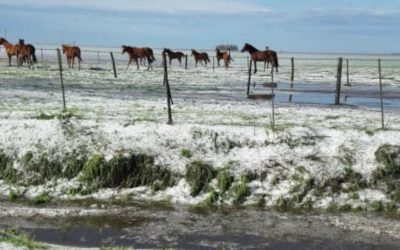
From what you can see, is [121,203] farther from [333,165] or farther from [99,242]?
[333,165]

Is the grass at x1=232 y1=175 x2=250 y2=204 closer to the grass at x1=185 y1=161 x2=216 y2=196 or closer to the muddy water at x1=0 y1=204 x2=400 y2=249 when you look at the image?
the muddy water at x1=0 y1=204 x2=400 y2=249

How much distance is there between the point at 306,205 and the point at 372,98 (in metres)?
14.5

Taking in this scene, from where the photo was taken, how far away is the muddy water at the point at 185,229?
335 inches

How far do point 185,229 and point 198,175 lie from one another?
227 cm

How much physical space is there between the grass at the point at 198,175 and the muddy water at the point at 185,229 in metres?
0.80

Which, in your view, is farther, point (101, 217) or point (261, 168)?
point (261, 168)

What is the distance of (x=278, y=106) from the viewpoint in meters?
19.4

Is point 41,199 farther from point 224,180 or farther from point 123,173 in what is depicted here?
point 224,180

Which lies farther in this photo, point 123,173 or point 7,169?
point 7,169

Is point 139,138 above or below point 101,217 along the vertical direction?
above

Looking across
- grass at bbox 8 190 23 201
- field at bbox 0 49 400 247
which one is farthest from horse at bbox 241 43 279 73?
grass at bbox 8 190 23 201

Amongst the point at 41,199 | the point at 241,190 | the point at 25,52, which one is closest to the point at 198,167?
the point at 241,190

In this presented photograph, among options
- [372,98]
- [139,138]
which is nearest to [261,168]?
[139,138]

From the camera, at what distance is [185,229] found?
9195 millimetres
